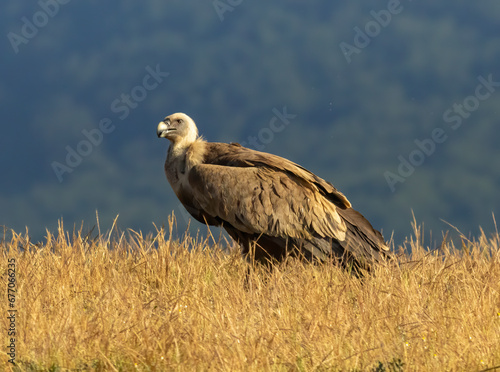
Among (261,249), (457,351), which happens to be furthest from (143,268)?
(457,351)

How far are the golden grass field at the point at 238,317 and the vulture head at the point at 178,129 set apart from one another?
1740mm

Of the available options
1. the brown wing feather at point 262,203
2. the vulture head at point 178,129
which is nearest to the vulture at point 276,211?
the brown wing feather at point 262,203

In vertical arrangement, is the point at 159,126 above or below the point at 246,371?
above

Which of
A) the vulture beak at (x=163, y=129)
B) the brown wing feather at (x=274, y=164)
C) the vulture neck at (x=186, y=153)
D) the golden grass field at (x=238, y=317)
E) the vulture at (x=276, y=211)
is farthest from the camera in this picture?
the vulture beak at (x=163, y=129)

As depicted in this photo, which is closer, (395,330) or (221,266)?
(395,330)

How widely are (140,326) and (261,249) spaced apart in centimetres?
297

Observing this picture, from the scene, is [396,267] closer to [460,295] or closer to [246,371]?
[460,295]

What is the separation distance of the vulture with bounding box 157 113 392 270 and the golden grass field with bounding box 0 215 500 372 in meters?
0.34

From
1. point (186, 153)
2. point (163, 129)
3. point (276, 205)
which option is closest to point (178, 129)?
point (163, 129)

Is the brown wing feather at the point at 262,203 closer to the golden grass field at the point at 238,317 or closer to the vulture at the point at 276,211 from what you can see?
the vulture at the point at 276,211

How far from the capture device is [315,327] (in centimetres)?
454

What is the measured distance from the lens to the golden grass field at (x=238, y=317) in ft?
13.6

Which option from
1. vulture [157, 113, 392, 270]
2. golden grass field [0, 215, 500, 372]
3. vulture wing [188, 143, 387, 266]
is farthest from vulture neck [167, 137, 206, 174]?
golden grass field [0, 215, 500, 372]

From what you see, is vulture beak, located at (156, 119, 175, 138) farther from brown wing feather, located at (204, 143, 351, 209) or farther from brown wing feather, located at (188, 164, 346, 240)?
brown wing feather, located at (188, 164, 346, 240)
